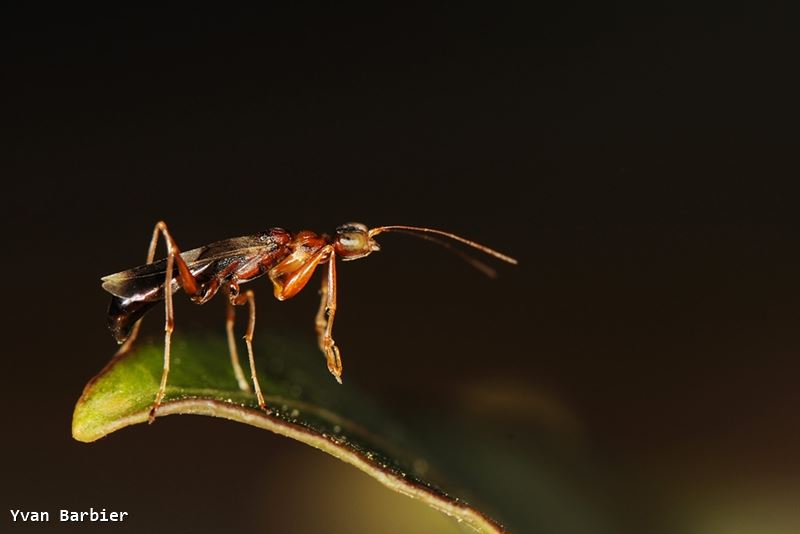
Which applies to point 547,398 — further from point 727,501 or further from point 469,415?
point 727,501

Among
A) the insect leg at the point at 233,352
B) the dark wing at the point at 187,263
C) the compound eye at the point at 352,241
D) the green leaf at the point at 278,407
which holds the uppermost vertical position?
the compound eye at the point at 352,241

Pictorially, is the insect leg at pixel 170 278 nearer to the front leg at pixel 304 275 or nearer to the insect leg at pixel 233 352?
the insect leg at pixel 233 352

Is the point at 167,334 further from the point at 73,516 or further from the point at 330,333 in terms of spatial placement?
the point at 73,516

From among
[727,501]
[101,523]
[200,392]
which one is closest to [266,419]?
[200,392]

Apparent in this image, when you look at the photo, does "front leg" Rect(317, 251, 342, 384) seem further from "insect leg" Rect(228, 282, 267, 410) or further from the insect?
"insect leg" Rect(228, 282, 267, 410)

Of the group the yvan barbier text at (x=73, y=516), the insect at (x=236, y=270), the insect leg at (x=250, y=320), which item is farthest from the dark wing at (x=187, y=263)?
the yvan barbier text at (x=73, y=516)

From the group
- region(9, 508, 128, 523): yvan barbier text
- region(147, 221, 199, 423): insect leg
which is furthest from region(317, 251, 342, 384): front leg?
region(9, 508, 128, 523): yvan barbier text
